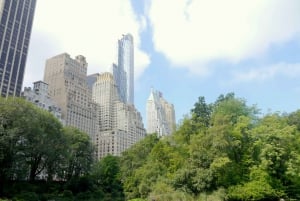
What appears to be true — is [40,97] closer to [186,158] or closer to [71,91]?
[71,91]

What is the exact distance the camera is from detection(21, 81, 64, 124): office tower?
91.8 metres

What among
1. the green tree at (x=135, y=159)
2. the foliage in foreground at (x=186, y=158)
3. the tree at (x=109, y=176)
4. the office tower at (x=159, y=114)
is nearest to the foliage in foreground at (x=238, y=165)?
the foliage in foreground at (x=186, y=158)

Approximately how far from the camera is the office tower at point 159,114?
498 ft

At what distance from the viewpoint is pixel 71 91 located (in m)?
108

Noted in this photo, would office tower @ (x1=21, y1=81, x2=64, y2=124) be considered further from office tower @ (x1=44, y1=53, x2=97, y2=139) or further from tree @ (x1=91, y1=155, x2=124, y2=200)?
tree @ (x1=91, y1=155, x2=124, y2=200)

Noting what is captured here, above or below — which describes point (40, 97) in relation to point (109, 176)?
above

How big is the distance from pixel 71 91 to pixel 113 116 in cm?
3337

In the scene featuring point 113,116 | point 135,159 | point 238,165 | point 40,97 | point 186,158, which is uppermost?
point 113,116

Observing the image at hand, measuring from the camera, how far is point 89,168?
50438 millimetres

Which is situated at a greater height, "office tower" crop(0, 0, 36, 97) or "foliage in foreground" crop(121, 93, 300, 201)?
"office tower" crop(0, 0, 36, 97)

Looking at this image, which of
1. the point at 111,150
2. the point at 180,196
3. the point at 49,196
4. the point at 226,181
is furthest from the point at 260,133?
the point at 111,150

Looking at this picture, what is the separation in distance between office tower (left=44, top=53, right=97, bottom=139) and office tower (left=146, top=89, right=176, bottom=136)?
4196 centimetres

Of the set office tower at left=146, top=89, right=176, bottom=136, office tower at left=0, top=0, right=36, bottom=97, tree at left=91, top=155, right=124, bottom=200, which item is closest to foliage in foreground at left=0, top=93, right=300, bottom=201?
tree at left=91, top=155, right=124, bottom=200

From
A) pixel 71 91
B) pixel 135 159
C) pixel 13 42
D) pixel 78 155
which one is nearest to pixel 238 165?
pixel 135 159
